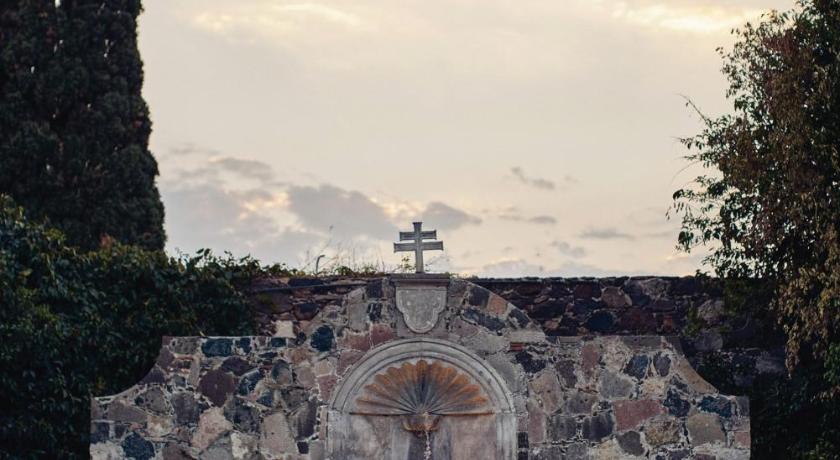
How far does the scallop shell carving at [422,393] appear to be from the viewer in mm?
18469

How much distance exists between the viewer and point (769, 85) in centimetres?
2045

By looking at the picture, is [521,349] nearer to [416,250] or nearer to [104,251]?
[416,250]

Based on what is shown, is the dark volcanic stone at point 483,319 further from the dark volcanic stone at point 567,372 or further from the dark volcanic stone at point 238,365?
the dark volcanic stone at point 238,365

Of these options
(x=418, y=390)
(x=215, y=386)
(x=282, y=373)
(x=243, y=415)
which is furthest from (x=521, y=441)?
(x=215, y=386)

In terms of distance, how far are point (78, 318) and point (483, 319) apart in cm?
551

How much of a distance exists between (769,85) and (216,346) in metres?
7.58

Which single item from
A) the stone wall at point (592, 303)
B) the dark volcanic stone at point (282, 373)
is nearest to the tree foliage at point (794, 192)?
the stone wall at point (592, 303)

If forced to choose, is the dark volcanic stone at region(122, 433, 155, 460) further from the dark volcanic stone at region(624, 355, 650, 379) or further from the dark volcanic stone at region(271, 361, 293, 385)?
the dark volcanic stone at region(624, 355, 650, 379)

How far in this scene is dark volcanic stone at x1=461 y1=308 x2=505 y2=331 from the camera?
18359 millimetres

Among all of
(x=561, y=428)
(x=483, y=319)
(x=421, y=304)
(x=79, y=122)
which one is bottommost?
(x=561, y=428)

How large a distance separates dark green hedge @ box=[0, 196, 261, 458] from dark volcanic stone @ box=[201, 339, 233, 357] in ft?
7.86

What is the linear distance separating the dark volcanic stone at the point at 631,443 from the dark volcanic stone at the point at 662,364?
749 mm

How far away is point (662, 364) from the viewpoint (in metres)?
18.6

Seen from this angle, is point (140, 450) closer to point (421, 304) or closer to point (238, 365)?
point (238, 365)
